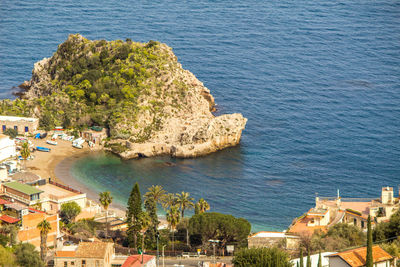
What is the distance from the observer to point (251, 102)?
18950cm

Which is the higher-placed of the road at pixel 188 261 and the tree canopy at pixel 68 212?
the tree canopy at pixel 68 212

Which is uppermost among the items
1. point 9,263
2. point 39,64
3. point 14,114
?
point 39,64

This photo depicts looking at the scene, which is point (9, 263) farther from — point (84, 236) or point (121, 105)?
point (121, 105)

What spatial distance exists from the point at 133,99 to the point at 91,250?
→ 67.2 metres

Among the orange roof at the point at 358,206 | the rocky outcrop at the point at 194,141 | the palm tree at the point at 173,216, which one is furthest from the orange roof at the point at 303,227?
the rocky outcrop at the point at 194,141

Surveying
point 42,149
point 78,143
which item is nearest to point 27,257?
point 42,149

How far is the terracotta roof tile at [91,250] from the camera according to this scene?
350 ft

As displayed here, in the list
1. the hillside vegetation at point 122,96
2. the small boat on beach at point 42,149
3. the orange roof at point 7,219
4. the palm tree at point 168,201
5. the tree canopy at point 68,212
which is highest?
the hillside vegetation at point 122,96

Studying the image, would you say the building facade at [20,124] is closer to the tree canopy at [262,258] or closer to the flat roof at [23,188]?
the flat roof at [23,188]

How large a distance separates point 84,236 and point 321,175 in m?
52.4

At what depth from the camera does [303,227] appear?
12119 cm

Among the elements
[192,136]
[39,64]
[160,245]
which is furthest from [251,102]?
[160,245]

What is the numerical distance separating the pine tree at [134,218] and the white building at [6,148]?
38.0 meters

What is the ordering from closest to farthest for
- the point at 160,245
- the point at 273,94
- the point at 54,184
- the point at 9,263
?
the point at 9,263 → the point at 160,245 → the point at 54,184 → the point at 273,94
